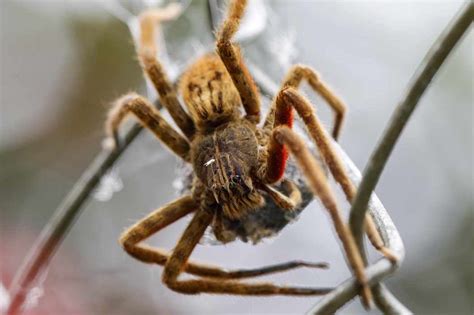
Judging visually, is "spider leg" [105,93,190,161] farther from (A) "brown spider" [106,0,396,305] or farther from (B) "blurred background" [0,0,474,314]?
(B) "blurred background" [0,0,474,314]

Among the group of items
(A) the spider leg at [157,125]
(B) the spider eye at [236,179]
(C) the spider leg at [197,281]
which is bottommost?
(C) the spider leg at [197,281]

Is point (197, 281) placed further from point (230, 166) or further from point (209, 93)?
point (209, 93)

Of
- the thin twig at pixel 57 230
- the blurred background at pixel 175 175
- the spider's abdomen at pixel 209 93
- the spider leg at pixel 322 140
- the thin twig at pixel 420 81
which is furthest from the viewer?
the blurred background at pixel 175 175

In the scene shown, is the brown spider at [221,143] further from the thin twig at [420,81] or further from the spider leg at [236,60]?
the thin twig at [420,81]

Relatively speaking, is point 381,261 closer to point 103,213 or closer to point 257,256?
point 257,256

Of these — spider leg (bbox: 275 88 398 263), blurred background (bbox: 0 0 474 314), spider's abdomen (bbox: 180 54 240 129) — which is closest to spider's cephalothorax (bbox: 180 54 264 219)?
spider's abdomen (bbox: 180 54 240 129)

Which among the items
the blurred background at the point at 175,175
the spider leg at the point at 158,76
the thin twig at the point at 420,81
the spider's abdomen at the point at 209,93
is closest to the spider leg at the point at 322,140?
the thin twig at the point at 420,81
